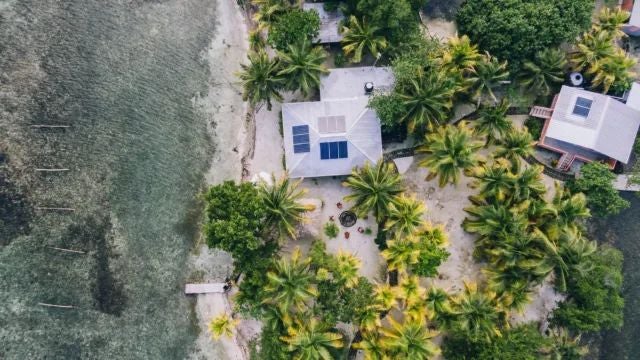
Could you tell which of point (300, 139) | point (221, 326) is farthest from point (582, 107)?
point (221, 326)

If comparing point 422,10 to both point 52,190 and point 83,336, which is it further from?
point 83,336

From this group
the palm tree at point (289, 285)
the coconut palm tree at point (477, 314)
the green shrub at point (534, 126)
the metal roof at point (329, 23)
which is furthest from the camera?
the green shrub at point (534, 126)

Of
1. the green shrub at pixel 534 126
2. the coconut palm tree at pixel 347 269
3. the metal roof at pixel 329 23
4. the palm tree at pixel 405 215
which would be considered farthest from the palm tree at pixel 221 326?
the green shrub at pixel 534 126

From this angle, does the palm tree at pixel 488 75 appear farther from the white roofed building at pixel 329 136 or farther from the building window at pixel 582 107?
the white roofed building at pixel 329 136

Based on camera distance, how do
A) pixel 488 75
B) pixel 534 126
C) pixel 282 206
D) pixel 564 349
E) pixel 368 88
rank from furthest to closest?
pixel 534 126 < pixel 368 88 < pixel 564 349 < pixel 488 75 < pixel 282 206

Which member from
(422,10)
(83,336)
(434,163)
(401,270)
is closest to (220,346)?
(83,336)

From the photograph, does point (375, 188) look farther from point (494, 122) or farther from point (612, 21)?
point (612, 21)

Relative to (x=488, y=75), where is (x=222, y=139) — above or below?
below
